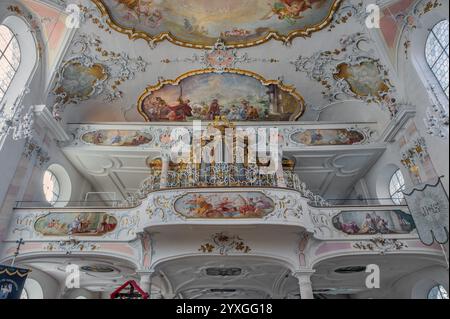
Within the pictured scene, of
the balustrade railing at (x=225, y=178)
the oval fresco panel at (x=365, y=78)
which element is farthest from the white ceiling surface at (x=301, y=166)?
the oval fresco panel at (x=365, y=78)

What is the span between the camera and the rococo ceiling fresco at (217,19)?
10797 millimetres

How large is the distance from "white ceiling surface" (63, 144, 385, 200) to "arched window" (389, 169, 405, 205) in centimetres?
100

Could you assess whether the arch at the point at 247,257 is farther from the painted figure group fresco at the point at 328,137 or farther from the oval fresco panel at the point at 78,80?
the oval fresco panel at the point at 78,80

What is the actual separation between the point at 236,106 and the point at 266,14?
13.1ft

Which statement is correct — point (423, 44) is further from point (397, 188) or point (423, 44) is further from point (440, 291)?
point (440, 291)

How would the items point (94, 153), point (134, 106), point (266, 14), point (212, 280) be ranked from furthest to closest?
1. point (134, 106)
2. point (94, 153)
3. point (212, 280)
4. point (266, 14)

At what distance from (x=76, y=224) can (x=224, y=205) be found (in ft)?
15.0

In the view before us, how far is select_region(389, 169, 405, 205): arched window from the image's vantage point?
1192cm

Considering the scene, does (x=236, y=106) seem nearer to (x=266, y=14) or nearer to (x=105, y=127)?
(x=266, y=14)

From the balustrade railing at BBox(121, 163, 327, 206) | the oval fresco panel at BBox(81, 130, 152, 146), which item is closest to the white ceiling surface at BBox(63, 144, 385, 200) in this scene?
the oval fresco panel at BBox(81, 130, 152, 146)

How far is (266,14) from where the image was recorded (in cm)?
1118

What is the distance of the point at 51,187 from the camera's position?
12586 mm

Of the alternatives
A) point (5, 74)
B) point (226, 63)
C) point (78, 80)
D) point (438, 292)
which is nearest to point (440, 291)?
point (438, 292)
